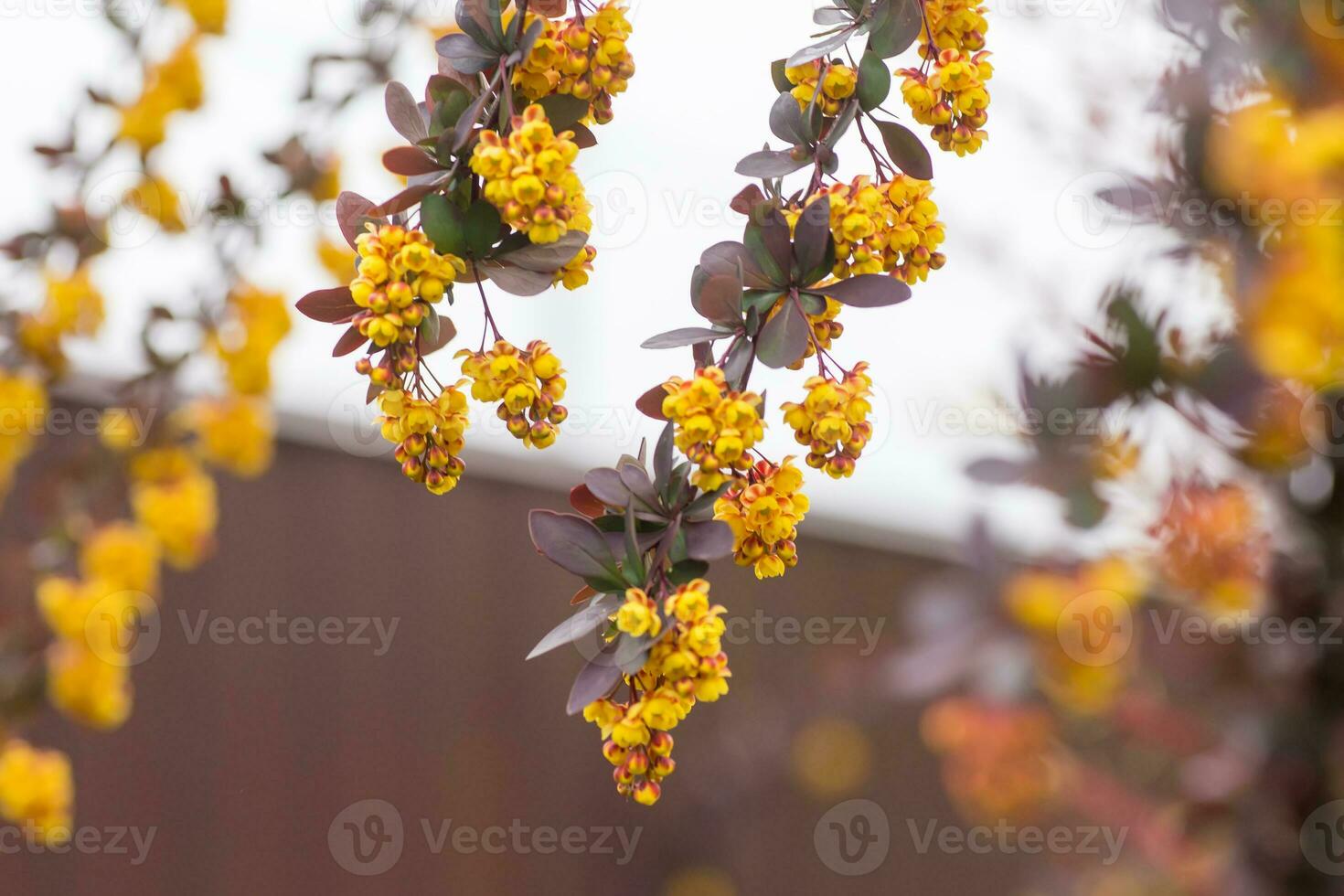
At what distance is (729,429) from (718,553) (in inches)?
1.8

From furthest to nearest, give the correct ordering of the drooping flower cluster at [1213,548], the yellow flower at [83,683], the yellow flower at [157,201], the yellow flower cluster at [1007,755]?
the yellow flower at [157,201] → the yellow flower at [83,683] → the yellow flower cluster at [1007,755] → the drooping flower cluster at [1213,548]

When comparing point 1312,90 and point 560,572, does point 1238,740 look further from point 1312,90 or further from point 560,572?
point 560,572

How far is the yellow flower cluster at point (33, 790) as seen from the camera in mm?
1062

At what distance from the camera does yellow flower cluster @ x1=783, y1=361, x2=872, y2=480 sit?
0.47 meters

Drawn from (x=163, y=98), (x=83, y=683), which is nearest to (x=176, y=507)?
(x=83, y=683)

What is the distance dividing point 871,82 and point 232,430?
1038mm

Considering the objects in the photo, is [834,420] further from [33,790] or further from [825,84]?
[33,790]

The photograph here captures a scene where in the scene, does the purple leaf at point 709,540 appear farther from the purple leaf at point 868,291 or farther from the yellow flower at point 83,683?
the yellow flower at point 83,683

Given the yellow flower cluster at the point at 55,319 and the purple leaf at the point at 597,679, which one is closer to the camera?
the purple leaf at the point at 597,679

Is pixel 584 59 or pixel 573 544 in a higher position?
pixel 584 59

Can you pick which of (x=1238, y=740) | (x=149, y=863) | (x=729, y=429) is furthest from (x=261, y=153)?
(x=149, y=863)

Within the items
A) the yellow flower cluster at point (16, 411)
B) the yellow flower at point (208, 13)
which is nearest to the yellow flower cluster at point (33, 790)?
the yellow flower cluster at point (16, 411)

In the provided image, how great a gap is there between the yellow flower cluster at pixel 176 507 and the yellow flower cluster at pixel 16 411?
0.35 ft

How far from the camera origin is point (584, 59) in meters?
0.48
